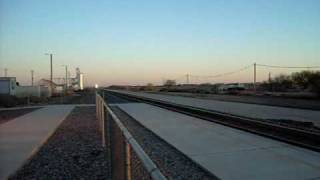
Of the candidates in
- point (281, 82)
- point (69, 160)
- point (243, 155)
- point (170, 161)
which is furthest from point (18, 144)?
point (281, 82)

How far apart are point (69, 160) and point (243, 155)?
4898 mm

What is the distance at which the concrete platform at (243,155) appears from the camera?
9242 millimetres

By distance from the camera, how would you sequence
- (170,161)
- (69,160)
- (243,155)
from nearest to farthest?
(170,161) < (243,155) < (69,160)

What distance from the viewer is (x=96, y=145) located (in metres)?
14.8

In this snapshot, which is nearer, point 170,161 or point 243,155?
point 170,161

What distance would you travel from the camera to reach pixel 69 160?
1211cm

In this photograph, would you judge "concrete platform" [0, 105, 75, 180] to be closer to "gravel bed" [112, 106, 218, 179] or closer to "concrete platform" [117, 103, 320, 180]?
"gravel bed" [112, 106, 218, 179]

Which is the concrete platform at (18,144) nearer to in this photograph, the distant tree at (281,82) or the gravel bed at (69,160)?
the gravel bed at (69,160)

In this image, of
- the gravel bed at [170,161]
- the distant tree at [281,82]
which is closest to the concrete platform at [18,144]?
the gravel bed at [170,161]

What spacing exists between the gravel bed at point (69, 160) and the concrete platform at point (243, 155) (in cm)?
254

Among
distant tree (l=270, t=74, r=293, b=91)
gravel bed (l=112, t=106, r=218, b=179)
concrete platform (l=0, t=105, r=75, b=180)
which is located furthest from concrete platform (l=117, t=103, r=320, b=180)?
distant tree (l=270, t=74, r=293, b=91)

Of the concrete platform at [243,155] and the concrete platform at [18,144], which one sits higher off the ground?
the concrete platform at [243,155]

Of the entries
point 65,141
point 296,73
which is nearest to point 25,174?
point 65,141

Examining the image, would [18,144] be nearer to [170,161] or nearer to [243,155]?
[170,161]
